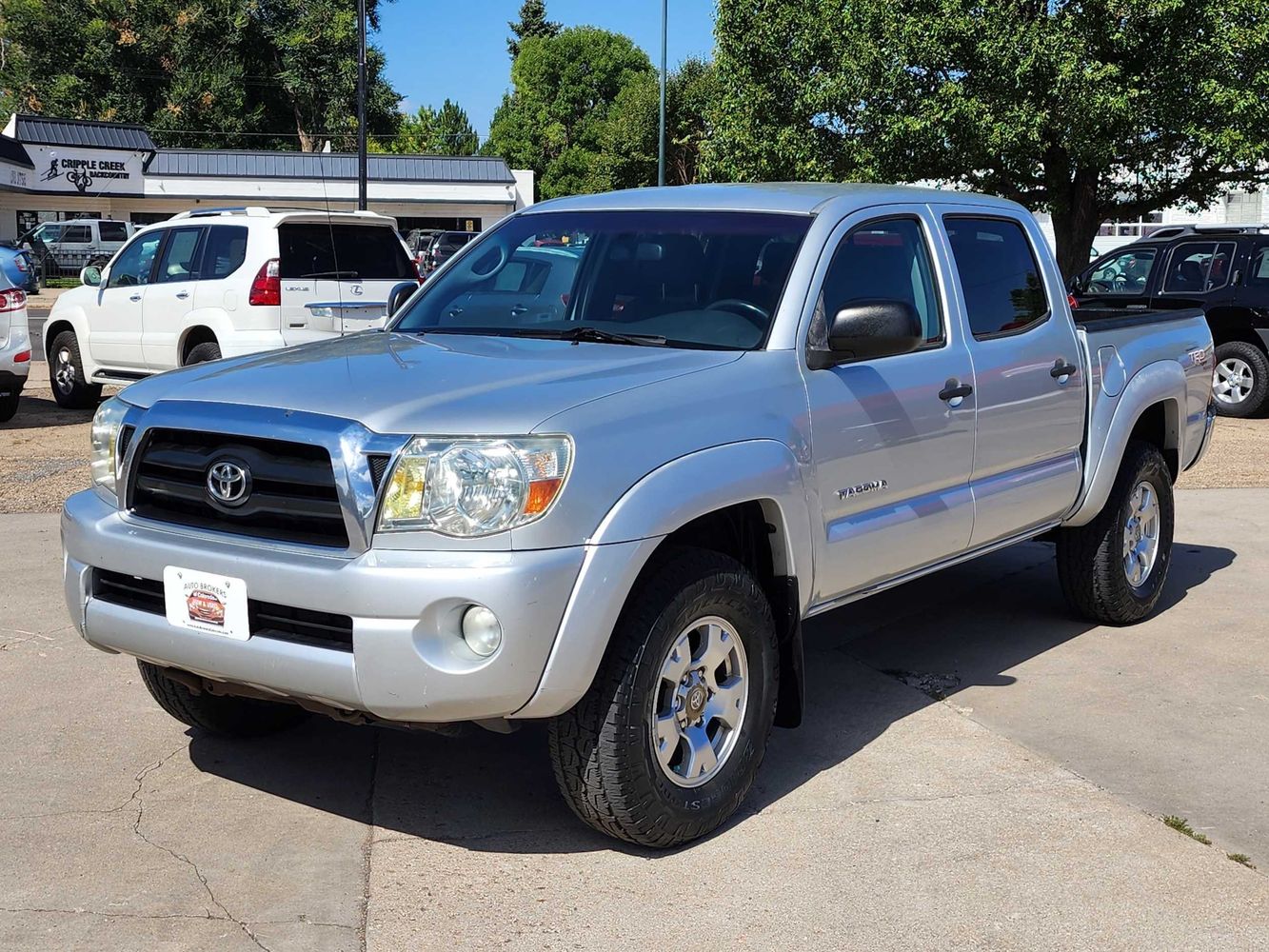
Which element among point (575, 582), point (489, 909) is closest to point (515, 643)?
point (575, 582)

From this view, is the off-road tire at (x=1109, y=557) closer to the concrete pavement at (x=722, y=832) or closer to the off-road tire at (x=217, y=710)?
the concrete pavement at (x=722, y=832)

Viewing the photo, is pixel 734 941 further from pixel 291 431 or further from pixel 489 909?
pixel 291 431

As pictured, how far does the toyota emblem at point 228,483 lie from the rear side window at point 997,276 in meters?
2.84

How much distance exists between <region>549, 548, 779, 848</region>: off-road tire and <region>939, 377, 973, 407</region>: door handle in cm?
135

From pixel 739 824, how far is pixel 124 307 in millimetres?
10552

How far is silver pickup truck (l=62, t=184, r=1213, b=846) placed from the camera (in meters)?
3.63

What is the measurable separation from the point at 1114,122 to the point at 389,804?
58.4ft

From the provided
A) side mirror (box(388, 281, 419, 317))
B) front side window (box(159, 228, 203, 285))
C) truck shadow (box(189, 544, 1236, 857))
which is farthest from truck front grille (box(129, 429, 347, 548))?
front side window (box(159, 228, 203, 285))

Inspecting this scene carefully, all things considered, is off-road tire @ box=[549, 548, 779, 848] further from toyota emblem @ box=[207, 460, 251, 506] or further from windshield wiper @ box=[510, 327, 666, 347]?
toyota emblem @ box=[207, 460, 251, 506]

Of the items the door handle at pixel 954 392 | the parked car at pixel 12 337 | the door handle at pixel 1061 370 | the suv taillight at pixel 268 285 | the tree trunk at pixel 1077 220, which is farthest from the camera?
the tree trunk at pixel 1077 220

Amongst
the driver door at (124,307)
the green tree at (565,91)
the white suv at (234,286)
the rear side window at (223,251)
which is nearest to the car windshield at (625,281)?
the white suv at (234,286)

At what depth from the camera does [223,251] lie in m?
12.4

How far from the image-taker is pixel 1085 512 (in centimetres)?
615

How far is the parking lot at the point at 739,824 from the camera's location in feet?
11.9
